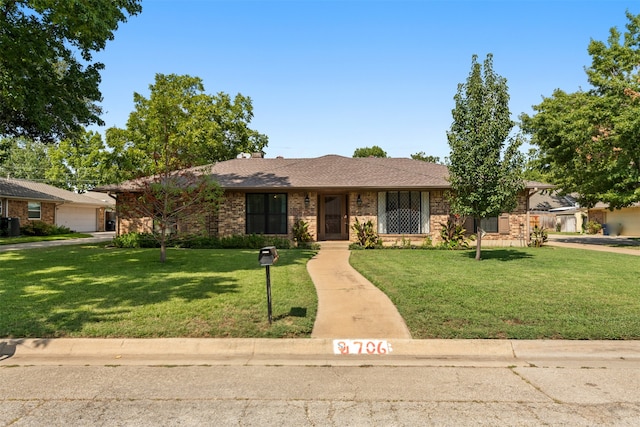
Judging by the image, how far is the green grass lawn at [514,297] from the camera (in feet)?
17.8

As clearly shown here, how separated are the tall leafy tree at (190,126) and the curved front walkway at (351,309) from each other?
21207mm

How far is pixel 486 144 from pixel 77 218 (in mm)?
34985

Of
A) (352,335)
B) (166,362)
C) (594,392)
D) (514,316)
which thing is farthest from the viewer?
(514,316)

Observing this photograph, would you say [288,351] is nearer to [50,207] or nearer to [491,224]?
[491,224]

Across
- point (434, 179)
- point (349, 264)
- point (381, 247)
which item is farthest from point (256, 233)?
point (434, 179)

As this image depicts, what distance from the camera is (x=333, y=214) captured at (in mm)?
20359

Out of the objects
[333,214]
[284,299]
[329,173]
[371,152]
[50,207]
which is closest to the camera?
[284,299]

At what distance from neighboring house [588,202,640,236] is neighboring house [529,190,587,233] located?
2.41 meters

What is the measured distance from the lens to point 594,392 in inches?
149

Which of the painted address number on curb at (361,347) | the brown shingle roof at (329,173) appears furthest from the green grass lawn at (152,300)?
the brown shingle roof at (329,173)

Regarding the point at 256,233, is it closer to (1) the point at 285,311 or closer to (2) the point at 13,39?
(2) the point at 13,39

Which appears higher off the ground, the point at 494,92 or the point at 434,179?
the point at 494,92

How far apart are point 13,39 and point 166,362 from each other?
11.7 m

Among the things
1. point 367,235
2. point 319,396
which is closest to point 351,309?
point 319,396
